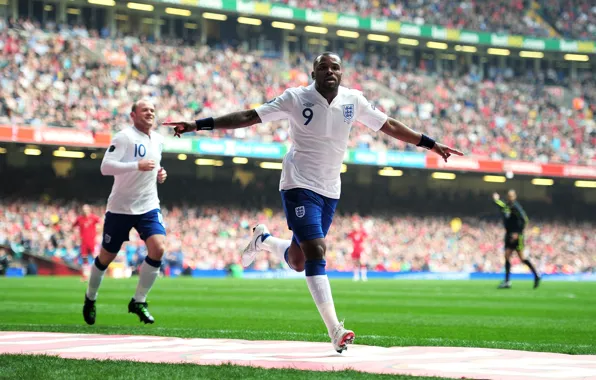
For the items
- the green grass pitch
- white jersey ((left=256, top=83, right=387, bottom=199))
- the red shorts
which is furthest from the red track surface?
the red shorts

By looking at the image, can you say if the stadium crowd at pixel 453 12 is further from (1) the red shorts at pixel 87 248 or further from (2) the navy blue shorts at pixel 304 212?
(2) the navy blue shorts at pixel 304 212

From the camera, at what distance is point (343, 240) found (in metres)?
44.3

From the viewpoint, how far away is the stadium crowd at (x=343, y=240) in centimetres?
3628

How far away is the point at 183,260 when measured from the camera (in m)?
38.3

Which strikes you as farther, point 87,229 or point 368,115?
point 87,229

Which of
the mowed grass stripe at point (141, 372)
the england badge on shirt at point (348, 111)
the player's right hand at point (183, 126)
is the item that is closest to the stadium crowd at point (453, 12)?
the england badge on shirt at point (348, 111)

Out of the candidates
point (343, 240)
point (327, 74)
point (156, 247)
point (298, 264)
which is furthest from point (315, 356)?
point (343, 240)

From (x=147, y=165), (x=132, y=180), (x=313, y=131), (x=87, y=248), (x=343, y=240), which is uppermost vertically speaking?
(x=313, y=131)

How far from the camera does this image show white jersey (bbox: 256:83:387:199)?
754cm

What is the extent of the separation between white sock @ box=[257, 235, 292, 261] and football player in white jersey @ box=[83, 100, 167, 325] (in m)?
1.45

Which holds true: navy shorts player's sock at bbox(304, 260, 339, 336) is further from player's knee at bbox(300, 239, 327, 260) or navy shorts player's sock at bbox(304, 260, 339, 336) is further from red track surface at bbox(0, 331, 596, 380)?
red track surface at bbox(0, 331, 596, 380)

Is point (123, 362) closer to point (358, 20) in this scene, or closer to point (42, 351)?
point (42, 351)

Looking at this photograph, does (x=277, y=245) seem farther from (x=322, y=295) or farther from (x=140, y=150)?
(x=140, y=150)

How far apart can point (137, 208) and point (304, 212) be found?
3463mm
